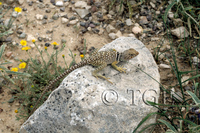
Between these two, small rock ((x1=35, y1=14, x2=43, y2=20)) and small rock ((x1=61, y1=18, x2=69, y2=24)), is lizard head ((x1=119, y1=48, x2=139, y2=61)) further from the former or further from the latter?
small rock ((x1=35, y1=14, x2=43, y2=20))

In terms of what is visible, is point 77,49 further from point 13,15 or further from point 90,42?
point 13,15

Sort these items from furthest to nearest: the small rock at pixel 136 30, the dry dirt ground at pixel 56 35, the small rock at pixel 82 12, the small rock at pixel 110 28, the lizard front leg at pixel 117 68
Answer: the small rock at pixel 82 12 < the small rock at pixel 110 28 < the small rock at pixel 136 30 < the dry dirt ground at pixel 56 35 < the lizard front leg at pixel 117 68

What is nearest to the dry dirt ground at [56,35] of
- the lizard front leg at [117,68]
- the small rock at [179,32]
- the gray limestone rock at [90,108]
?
the small rock at [179,32]

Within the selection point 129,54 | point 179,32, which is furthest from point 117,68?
point 179,32

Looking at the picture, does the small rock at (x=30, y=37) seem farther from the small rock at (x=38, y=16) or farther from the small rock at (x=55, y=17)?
the small rock at (x=55, y=17)

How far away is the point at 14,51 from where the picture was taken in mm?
5906

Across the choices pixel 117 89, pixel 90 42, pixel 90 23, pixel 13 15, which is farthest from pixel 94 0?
pixel 117 89

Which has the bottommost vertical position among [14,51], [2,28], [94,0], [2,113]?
[2,113]

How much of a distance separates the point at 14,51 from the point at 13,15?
1.47 meters

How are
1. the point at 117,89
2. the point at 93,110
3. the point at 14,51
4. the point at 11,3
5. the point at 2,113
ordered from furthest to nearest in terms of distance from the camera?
the point at 11,3 → the point at 14,51 → the point at 2,113 → the point at 117,89 → the point at 93,110

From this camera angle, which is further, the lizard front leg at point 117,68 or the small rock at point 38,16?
the small rock at point 38,16

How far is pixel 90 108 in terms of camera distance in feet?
11.4

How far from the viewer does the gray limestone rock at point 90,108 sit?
11.3ft

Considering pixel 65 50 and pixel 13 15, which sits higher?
pixel 13 15
